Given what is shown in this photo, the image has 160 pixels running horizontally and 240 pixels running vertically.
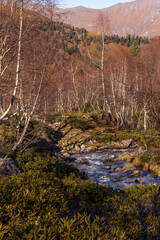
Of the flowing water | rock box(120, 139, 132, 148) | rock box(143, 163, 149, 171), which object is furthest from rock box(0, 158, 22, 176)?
rock box(120, 139, 132, 148)

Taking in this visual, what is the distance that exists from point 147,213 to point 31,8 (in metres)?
7.72

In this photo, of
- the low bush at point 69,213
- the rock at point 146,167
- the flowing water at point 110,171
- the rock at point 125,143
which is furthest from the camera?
the rock at point 125,143

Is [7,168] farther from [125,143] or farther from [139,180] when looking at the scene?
[125,143]

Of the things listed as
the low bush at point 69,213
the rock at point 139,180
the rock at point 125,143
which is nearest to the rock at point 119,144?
the rock at point 125,143

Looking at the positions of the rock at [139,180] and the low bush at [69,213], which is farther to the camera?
the rock at [139,180]

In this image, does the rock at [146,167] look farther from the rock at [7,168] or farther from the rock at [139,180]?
the rock at [7,168]

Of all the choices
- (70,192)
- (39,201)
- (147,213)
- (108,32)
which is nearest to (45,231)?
(39,201)

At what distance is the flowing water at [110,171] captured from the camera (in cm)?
907

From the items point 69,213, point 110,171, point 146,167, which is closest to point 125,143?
point 146,167

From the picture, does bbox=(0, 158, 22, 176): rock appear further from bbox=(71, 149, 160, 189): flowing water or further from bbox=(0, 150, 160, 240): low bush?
bbox=(71, 149, 160, 189): flowing water

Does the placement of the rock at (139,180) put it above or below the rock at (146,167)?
above

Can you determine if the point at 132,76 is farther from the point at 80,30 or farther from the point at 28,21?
the point at 80,30

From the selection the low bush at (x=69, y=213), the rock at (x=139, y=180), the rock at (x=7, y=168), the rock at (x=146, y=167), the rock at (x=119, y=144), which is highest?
the low bush at (x=69, y=213)

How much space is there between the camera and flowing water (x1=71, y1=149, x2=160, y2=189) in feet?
29.8
